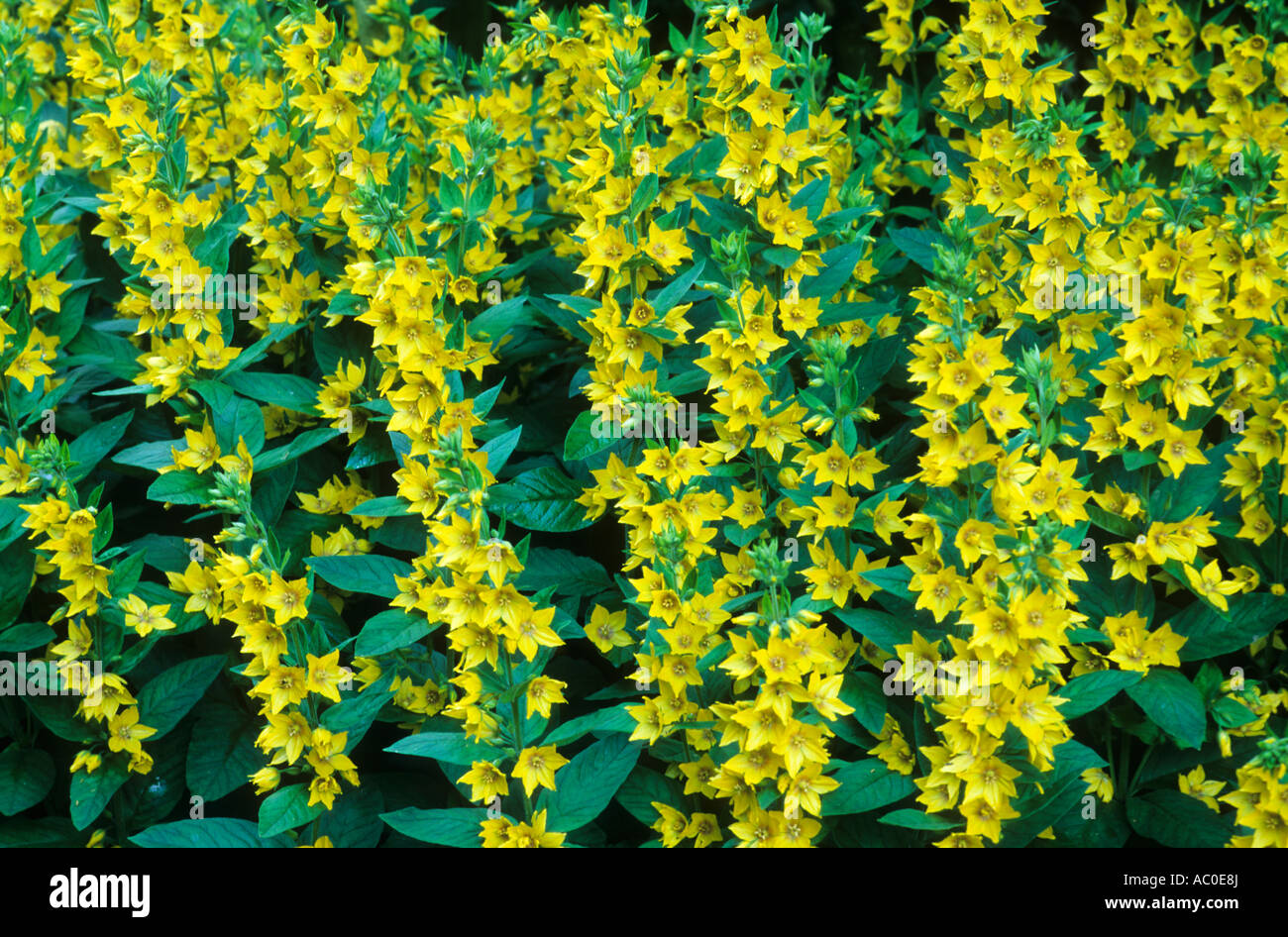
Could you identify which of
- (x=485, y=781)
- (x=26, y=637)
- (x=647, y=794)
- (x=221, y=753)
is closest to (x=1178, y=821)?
(x=647, y=794)

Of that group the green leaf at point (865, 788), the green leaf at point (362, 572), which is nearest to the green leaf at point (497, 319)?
the green leaf at point (362, 572)

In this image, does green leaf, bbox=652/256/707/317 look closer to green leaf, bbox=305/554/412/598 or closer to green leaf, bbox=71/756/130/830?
green leaf, bbox=305/554/412/598

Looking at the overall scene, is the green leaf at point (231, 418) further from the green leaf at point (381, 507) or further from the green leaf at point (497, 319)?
the green leaf at point (497, 319)

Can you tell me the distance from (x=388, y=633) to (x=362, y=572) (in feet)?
0.84

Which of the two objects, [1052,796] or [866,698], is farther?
[866,698]

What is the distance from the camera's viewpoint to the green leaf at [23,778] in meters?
2.96

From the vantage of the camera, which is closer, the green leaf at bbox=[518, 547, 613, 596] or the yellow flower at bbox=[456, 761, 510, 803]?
the yellow flower at bbox=[456, 761, 510, 803]

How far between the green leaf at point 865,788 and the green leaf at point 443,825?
2.46 ft

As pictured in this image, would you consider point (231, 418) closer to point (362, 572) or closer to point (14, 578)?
point (362, 572)

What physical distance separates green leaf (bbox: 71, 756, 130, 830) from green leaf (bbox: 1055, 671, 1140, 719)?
228 centimetres

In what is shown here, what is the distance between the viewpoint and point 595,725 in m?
Result: 2.43

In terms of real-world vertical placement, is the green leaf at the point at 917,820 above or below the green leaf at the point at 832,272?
below

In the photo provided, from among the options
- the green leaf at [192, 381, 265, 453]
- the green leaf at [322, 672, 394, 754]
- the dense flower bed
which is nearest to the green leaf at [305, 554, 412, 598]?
the dense flower bed

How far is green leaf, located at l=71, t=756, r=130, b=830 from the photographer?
285cm
